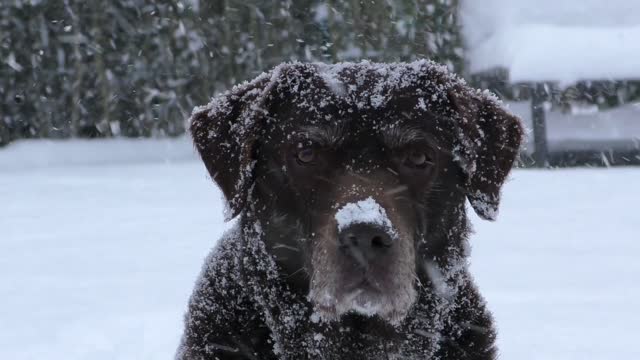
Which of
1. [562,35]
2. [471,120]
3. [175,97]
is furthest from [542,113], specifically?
[471,120]

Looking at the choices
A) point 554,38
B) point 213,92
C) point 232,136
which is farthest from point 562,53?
point 232,136

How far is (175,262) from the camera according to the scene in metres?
6.68

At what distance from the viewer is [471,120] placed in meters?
2.99

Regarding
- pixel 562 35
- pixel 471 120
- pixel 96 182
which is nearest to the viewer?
pixel 471 120

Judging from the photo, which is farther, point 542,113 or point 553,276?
point 542,113

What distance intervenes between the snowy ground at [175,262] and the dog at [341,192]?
5.59 feet

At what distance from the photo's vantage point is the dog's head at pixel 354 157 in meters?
2.79

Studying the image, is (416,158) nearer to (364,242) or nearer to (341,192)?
(341,192)

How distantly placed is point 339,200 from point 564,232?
5267 mm

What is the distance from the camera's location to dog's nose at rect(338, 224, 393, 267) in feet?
8.39

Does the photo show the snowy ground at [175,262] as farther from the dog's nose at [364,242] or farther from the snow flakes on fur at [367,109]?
the dog's nose at [364,242]

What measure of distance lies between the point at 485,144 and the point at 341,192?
60 cm

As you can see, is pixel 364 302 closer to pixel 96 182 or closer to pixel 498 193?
pixel 498 193

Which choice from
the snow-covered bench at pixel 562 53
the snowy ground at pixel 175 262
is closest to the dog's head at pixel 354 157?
the snowy ground at pixel 175 262
